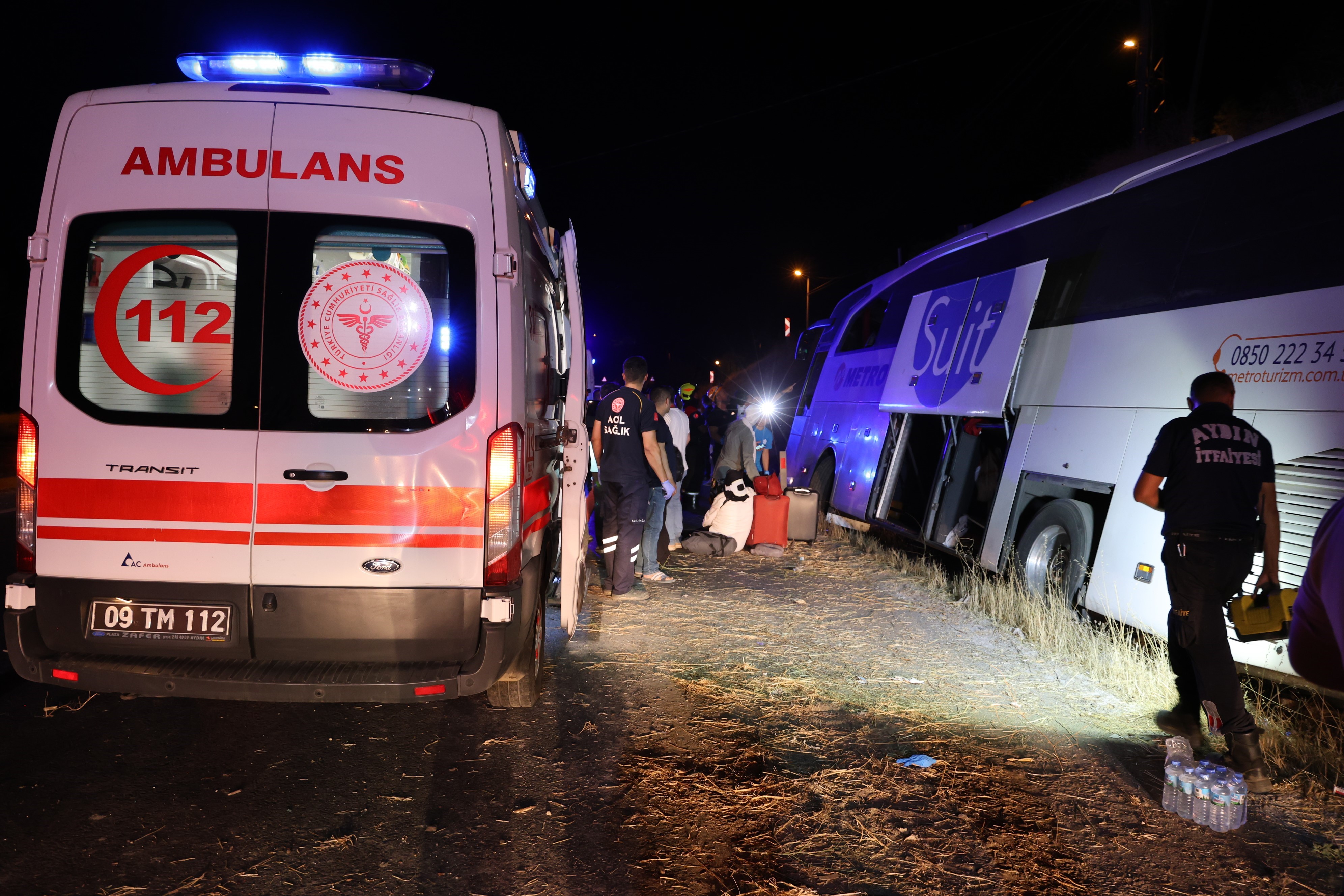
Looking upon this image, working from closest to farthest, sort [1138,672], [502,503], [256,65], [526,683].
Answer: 1. [502,503]
2. [256,65]
3. [526,683]
4. [1138,672]

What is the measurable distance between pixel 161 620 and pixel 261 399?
996mm

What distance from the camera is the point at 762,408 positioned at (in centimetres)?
1098

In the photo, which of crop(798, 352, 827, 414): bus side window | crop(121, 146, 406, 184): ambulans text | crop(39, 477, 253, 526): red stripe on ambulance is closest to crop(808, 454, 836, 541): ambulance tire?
crop(798, 352, 827, 414): bus side window

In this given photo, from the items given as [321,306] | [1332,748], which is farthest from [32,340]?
[1332,748]

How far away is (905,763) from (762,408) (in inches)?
288

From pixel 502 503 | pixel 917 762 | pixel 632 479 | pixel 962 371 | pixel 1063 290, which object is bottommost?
pixel 917 762

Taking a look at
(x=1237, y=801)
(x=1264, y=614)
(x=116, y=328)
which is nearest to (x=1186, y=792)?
(x=1237, y=801)

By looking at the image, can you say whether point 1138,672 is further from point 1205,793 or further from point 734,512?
point 734,512

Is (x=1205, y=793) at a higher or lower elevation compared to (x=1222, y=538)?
lower

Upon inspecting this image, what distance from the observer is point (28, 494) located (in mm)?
3480

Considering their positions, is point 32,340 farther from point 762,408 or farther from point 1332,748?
point 762,408

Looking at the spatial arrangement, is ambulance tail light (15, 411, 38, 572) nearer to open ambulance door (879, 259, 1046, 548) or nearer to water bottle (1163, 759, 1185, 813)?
water bottle (1163, 759, 1185, 813)

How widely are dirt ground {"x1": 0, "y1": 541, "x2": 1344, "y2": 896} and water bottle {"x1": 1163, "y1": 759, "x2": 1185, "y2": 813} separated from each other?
0.05 m

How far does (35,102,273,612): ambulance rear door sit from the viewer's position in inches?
135
